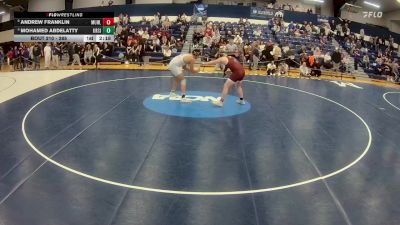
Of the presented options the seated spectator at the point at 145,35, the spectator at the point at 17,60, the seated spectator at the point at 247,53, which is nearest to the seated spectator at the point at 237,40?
the seated spectator at the point at 247,53

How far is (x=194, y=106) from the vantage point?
9.37 metres

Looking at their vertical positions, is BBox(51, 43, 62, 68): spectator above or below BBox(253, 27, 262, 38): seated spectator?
below

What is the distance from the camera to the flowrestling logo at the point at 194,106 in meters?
8.76

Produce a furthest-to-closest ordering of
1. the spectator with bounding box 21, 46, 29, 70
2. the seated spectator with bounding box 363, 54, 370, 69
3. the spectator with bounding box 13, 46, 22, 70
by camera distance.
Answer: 1. the seated spectator with bounding box 363, 54, 370, 69
2. the spectator with bounding box 13, 46, 22, 70
3. the spectator with bounding box 21, 46, 29, 70

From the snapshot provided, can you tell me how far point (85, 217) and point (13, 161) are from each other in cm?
219

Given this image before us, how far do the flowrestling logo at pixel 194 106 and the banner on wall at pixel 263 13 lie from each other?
15300 mm

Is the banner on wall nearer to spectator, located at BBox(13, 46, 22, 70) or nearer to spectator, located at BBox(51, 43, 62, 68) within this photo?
spectator, located at BBox(51, 43, 62, 68)

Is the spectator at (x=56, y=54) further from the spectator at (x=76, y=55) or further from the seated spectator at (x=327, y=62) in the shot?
the seated spectator at (x=327, y=62)

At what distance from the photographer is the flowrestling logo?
8.76m

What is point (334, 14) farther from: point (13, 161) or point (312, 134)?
point (13, 161)

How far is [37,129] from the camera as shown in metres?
7.36

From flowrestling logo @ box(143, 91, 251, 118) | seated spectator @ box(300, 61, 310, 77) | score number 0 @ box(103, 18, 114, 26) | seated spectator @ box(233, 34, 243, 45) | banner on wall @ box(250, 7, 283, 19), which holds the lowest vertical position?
flowrestling logo @ box(143, 91, 251, 118)

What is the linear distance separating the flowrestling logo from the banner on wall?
15.3 m
